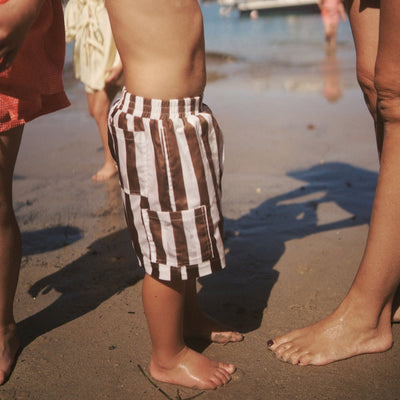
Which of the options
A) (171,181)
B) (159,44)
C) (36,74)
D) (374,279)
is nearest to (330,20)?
(374,279)

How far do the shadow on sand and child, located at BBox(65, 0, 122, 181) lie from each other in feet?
4.39

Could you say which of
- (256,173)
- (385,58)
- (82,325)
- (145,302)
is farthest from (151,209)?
(256,173)

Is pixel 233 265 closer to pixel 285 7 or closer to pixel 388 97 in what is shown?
pixel 388 97

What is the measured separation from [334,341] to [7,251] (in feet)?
4.30

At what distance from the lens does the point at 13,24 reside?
4.67 ft

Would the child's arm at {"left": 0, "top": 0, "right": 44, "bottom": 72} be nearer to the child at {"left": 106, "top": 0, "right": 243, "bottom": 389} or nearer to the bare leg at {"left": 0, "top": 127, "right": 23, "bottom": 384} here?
the child at {"left": 106, "top": 0, "right": 243, "bottom": 389}

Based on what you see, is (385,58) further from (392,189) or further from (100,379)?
(100,379)

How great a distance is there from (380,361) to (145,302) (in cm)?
92

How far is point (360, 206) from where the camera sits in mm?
3256

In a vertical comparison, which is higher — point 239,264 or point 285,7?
point 239,264

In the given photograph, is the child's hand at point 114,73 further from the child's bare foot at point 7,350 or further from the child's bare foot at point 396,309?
the child's bare foot at point 396,309

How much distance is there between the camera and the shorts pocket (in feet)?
5.46

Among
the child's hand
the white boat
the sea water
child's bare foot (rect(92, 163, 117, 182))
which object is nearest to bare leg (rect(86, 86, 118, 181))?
child's bare foot (rect(92, 163, 117, 182))

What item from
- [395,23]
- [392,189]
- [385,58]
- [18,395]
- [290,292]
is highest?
[395,23]
